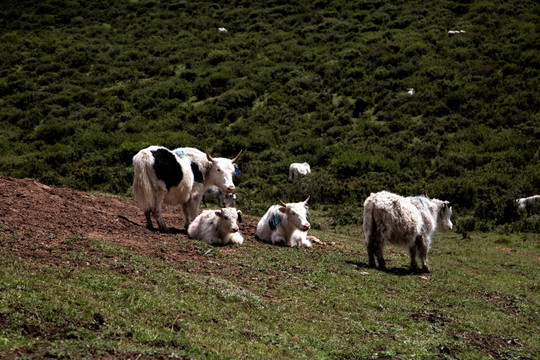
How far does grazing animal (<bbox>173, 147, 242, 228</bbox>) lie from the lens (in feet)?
43.7

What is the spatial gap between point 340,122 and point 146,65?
20740 mm

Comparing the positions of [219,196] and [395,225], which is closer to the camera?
[395,225]

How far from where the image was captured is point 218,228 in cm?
1228

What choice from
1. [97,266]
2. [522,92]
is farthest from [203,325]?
[522,92]

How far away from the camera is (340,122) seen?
107 feet

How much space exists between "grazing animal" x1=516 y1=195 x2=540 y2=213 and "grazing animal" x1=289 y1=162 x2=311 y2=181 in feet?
32.6

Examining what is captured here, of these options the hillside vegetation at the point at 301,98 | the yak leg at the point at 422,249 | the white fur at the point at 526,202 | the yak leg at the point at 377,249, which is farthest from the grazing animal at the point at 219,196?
the white fur at the point at 526,202

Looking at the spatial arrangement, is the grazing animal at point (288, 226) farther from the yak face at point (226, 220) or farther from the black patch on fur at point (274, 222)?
the yak face at point (226, 220)

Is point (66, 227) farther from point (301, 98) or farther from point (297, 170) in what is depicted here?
point (301, 98)

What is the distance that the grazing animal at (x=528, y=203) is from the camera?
20422 millimetres

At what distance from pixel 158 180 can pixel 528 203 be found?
15196 millimetres

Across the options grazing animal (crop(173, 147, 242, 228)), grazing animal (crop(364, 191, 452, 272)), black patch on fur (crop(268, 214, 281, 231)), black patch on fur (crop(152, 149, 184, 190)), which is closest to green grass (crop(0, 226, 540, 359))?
grazing animal (crop(364, 191, 452, 272))

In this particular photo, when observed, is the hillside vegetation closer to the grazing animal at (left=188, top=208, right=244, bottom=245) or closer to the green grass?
the grazing animal at (left=188, top=208, right=244, bottom=245)

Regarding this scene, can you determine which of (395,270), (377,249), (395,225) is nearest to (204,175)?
(377,249)
